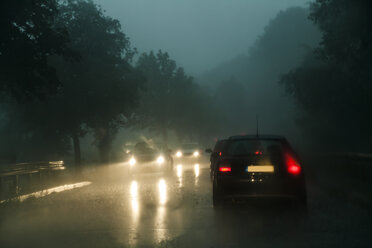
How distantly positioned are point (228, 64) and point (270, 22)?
55768mm

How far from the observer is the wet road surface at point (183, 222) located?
8.27 metres

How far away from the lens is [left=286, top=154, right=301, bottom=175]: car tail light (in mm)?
11445

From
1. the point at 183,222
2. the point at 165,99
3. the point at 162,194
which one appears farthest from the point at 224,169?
the point at 165,99

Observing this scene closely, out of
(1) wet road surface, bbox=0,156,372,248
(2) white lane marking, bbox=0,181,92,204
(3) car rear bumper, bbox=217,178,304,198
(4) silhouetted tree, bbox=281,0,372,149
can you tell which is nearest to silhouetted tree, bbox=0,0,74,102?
(2) white lane marking, bbox=0,181,92,204

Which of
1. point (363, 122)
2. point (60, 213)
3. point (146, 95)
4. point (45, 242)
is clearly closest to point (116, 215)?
point (60, 213)

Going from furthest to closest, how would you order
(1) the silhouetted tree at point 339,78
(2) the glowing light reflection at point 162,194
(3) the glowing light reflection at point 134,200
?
(1) the silhouetted tree at point 339,78
(2) the glowing light reflection at point 162,194
(3) the glowing light reflection at point 134,200

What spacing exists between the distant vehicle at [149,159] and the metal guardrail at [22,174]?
4.12 m

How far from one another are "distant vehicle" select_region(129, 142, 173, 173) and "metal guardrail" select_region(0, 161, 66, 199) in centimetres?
412

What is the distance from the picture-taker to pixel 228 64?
182 metres

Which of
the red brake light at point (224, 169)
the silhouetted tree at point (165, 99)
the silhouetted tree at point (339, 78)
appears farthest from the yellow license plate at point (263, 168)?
the silhouetted tree at point (165, 99)

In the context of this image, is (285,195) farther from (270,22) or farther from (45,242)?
(270,22)

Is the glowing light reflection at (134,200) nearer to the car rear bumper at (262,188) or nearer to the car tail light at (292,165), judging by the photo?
the car rear bumper at (262,188)

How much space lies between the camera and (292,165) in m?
11.5

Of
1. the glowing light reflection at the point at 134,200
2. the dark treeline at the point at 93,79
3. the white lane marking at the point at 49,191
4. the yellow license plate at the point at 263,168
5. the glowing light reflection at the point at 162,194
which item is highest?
the dark treeline at the point at 93,79
